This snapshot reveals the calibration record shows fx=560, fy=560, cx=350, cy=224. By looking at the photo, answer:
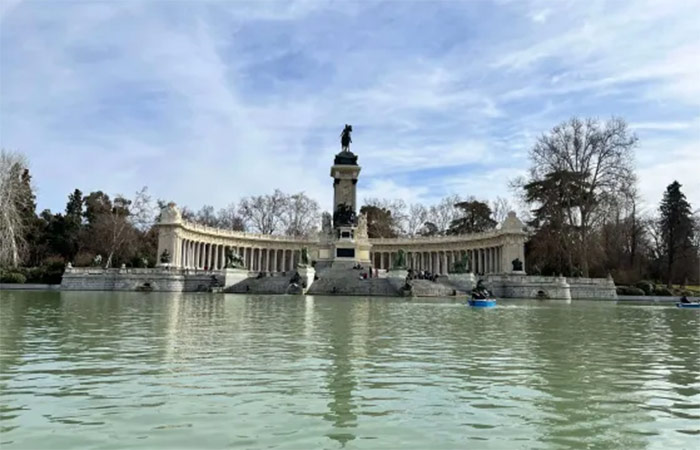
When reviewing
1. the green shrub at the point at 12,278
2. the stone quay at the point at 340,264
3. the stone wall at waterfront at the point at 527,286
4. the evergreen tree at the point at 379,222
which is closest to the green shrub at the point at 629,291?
the stone quay at the point at 340,264

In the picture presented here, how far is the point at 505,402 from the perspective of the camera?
7641 mm

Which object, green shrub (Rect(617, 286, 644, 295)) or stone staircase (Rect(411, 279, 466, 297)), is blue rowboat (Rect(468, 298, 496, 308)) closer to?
stone staircase (Rect(411, 279, 466, 297))

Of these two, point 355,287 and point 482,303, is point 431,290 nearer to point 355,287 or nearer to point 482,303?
point 355,287

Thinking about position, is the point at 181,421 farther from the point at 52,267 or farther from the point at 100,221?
the point at 100,221

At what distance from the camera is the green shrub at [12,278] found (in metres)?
48.2

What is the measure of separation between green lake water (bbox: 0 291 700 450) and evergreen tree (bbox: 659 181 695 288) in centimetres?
5545

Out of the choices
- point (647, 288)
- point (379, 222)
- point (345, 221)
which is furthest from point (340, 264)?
point (379, 222)

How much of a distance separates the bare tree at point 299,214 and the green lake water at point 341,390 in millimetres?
75854

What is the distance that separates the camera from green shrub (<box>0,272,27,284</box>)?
158 ft

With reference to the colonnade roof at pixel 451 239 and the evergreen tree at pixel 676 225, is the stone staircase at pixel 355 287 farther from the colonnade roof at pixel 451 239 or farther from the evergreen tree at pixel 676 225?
the evergreen tree at pixel 676 225

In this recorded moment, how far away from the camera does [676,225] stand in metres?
63.8

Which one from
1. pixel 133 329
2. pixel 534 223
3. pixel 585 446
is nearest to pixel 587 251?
pixel 534 223

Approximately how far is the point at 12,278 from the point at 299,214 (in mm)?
49081

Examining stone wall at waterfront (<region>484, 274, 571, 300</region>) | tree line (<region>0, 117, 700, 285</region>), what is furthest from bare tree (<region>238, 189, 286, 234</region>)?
stone wall at waterfront (<region>484, 274, 571, 300</region>)
